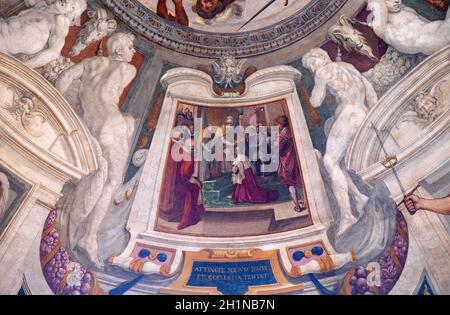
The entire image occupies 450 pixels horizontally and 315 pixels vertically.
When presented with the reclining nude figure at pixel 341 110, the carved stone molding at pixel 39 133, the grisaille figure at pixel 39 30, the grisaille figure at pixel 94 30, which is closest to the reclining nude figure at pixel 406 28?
the reclining nude figure at pixel 341 110

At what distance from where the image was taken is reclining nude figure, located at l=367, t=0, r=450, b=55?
463 inches

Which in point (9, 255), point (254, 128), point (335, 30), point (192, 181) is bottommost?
point (9, 255)

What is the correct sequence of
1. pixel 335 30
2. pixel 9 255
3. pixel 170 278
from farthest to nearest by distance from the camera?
pixel 335 30 → pixel 170 278 → pixel 9 255

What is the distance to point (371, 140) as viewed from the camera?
480 inches

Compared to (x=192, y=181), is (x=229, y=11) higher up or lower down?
higher up

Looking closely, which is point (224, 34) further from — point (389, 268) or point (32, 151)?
point (389, 268)

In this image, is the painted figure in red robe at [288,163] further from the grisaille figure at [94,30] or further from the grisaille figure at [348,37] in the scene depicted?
the grisaille figure at [94,30]

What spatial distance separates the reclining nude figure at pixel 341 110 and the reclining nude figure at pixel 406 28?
0.82 m

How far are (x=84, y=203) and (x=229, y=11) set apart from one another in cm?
432

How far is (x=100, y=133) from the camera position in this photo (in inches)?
486

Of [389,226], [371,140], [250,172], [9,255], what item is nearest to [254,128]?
[250,172]

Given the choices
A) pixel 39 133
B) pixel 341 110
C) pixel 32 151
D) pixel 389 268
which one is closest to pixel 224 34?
pixel 341 110

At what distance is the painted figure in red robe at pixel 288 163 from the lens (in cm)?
1263

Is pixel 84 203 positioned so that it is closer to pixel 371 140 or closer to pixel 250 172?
pixel 250 172
